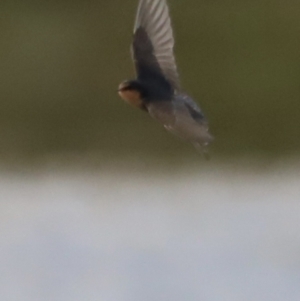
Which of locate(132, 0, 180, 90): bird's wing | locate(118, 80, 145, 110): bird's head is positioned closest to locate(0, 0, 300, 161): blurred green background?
locate(132, 0, 180, 90): bird's wing

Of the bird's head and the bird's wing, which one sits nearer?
the bird's head

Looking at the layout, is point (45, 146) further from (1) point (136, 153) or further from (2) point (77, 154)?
(1) point (136, 153)

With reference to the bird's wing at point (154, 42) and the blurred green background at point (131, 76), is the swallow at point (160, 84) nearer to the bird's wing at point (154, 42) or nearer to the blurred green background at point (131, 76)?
the bird's wing at point (154, 42)

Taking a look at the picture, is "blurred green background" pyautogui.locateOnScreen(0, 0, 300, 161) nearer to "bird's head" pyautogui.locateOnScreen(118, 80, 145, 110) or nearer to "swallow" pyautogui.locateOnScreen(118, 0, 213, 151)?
"swallow" pyautogui.locateOnScreen(118, 0, 213, 151)

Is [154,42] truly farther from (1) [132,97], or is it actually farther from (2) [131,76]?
(2) [131,76]

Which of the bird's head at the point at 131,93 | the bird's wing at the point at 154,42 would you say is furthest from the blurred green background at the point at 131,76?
the bird's head at the point at 131,93

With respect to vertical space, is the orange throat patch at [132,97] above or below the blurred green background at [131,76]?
below

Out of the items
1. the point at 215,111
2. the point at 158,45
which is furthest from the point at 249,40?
the point at 158,45

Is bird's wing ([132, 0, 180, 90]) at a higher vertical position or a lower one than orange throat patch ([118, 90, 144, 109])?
higher
